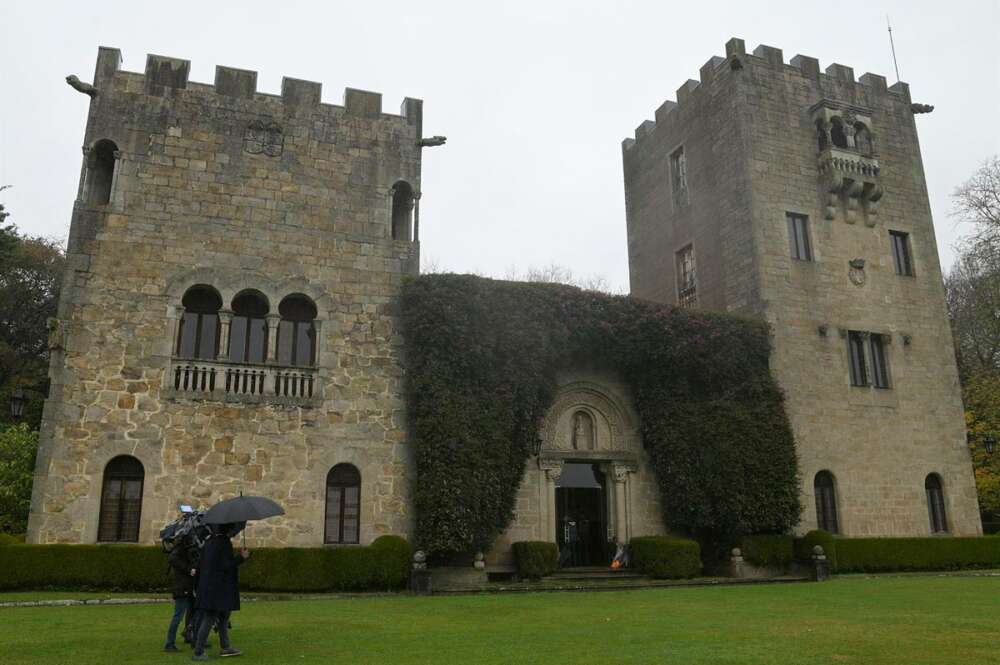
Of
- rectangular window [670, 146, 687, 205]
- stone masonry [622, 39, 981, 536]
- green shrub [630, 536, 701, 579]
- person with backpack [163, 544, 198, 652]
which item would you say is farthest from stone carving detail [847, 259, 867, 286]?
person with backpack [163, 544, 198, 652]

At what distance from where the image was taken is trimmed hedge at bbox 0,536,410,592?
15289mm

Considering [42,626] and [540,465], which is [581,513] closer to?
[540,465]

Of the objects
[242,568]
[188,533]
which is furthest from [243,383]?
[188,533]

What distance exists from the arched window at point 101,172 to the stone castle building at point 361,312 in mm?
55

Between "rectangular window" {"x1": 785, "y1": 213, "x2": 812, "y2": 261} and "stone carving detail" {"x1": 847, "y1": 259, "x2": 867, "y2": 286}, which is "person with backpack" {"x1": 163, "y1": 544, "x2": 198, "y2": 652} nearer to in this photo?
"rectangular window" {"x1": 785, "y1": 213, "x2": 812, "y2": 261}

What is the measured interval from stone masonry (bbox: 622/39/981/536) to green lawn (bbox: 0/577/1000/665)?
25.1 ft

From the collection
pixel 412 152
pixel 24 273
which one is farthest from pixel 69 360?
pixel 24 273

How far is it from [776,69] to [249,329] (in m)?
18.3

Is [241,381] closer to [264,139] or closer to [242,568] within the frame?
[242,568]

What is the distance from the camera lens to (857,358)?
78.4 feet

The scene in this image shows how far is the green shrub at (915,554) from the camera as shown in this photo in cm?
2098

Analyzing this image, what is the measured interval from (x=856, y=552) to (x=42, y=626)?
18.7 m

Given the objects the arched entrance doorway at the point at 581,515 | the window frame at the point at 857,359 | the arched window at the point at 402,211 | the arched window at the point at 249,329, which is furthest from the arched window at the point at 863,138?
the arched window at the point at 249,329

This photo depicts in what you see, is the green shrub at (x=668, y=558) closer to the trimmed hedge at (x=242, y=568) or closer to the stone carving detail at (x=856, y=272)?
the trimmed hedge at (x=242, y=568)
